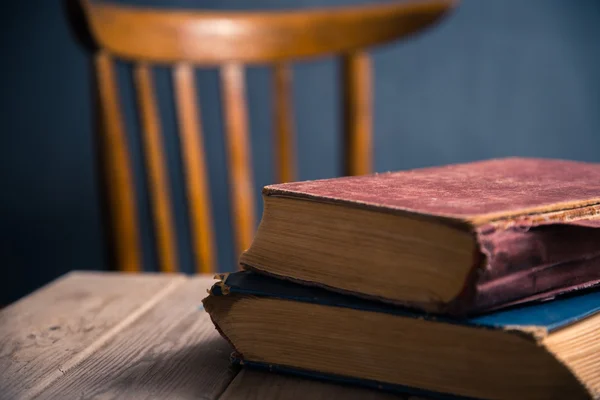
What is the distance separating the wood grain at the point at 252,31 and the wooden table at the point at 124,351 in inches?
20.8

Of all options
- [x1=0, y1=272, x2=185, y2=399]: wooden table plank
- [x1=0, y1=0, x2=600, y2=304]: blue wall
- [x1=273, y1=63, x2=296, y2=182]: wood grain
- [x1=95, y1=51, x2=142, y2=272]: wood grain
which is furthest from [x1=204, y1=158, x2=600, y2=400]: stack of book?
[x1=0, y1=0, x2=600, y2=304]: blue wall

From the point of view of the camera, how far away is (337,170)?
188 centimetres

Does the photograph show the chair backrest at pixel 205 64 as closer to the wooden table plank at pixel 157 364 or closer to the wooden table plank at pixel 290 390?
the wooden table plank at pixel 157 364

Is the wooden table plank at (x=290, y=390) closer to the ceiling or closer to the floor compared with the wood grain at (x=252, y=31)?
closer to the floor

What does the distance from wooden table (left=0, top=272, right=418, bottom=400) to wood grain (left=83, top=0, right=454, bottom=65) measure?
0.53m

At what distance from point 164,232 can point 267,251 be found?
73 cm

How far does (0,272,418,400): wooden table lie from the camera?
0.42 m

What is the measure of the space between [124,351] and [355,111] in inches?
33.9

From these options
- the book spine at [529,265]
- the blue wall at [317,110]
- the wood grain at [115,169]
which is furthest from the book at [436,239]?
the blue wall at [317,110]

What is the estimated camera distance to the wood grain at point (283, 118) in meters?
1.24

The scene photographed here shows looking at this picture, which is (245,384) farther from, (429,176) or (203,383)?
(429,176)

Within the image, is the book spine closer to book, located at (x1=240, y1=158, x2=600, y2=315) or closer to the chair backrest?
book, located at (x1=240, y1=158, x2=600, y2=315)

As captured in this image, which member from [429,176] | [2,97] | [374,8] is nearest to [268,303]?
[429,176]

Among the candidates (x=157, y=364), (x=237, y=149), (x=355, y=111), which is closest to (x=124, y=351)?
(x=157, y=364)
